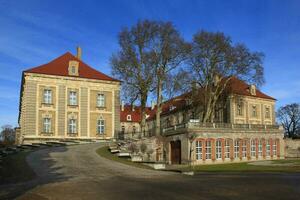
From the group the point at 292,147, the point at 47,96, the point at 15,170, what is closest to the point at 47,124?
the point at 47,96

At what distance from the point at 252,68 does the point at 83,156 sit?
28495 mm

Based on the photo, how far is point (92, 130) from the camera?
152 feet

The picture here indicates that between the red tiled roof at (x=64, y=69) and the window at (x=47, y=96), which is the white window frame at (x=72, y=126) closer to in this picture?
the window at (x=47, y=96)

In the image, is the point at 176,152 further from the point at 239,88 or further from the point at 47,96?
the point at 239,88

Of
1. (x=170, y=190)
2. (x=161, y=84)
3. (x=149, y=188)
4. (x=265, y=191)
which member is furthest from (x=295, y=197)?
(x=161, y=84)

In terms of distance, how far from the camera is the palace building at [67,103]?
43.5m

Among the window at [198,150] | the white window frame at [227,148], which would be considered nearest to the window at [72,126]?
the window at [198,150]

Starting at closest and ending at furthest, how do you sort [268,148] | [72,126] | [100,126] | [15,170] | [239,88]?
[15,170] → [72,126] → [100,126] → [268,148] → [239,88]

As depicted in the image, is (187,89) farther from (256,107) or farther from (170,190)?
(170,190)

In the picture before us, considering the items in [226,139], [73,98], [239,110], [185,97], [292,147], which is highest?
[185,97]

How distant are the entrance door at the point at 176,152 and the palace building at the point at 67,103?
351 inches

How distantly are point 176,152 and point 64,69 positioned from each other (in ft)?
59.2

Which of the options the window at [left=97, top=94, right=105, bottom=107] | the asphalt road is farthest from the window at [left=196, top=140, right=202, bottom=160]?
the asphalt road

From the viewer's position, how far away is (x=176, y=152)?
139 feet
